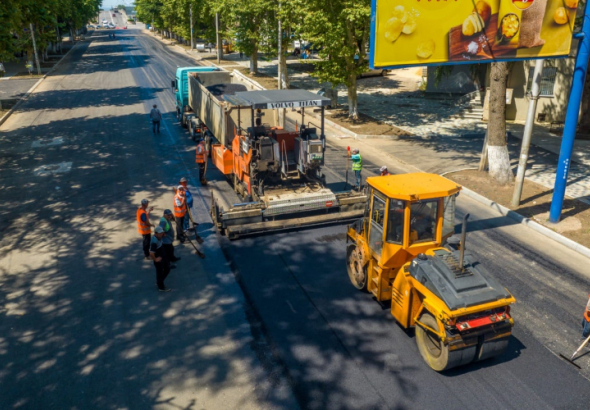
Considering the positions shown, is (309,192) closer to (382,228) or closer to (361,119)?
(382,228)

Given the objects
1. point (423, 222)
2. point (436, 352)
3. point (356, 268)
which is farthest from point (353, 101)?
point (436, 352)

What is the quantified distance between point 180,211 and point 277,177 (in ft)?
12.3

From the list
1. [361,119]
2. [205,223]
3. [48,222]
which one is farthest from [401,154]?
[48,222]

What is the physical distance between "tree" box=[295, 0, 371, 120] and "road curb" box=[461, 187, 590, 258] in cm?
1161

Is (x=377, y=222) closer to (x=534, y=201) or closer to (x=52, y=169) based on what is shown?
(x=534, y=201)

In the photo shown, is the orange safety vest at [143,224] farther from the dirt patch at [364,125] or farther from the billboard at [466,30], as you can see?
the dirt patch at [364,125]

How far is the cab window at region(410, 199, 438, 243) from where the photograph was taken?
9250 mm

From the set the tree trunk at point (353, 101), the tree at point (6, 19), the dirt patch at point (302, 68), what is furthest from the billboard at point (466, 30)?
the dirt patch at point (302, 68)

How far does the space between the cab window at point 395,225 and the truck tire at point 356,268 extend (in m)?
1.33

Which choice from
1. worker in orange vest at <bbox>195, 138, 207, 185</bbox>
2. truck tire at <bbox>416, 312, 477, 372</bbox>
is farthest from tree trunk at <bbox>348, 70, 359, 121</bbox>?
truck tire at <bbox>416, 312, 477, 372</bbox>

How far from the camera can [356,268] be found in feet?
35.9

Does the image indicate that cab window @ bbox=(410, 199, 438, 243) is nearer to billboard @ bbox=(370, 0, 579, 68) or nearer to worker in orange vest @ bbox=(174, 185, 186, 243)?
billboard @ bbox=(370, 0, 579, 68)

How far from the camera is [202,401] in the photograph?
25.8ft

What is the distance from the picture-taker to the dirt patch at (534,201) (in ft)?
46.8
